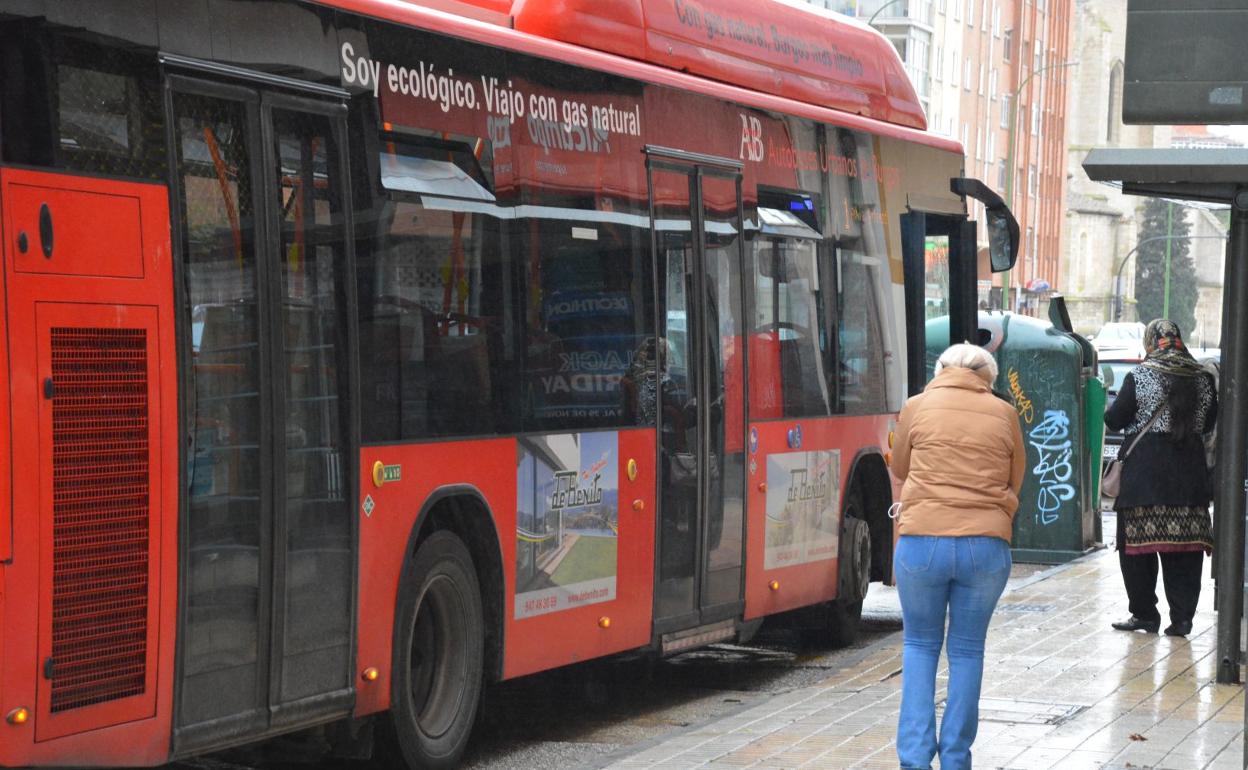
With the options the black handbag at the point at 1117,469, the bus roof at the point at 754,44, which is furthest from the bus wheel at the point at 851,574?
the bus roof at the point at 754,44

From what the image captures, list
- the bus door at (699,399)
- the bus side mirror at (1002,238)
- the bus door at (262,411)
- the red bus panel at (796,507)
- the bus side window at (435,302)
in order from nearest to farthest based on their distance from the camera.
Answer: the bus door at (262,411) < the bus side window at (435,302) < the bus door at (699,399) < the red bus panel at (796,507) < the bus side mirror at (1002,238)

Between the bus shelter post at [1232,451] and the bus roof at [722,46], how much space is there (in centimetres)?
280

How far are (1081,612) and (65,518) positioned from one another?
9527 mm

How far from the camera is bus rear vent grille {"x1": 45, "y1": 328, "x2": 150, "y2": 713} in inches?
245

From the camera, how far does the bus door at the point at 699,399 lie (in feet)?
34.4

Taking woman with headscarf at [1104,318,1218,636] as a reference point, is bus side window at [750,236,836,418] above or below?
above

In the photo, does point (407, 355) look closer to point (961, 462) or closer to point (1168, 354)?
point (961, 462)

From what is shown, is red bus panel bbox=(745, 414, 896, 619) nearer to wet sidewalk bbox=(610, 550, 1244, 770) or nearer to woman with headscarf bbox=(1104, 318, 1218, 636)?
wet sidewalk bbox=(610, 550, 1244, 770)

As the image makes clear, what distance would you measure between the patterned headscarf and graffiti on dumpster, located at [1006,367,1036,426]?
465cm

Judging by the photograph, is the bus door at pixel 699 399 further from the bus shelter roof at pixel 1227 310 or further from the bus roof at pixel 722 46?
the bus shelter roof at pixel 1227 310

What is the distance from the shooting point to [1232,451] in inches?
444

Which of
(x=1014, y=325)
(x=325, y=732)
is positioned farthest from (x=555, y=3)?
(x=1014, y=325)

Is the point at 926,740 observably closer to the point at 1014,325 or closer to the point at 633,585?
the point at 633,585

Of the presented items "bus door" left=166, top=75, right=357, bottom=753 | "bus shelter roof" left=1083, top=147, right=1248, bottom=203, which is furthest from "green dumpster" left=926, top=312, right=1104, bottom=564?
"bus door" left=166, top=75, right=357, bottom=753
